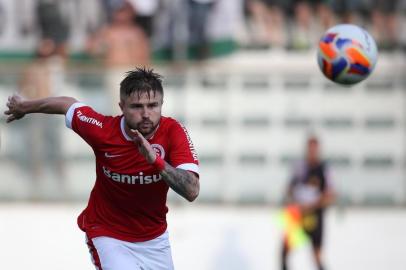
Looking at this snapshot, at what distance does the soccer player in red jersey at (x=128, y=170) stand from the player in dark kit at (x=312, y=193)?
5589 millimetres

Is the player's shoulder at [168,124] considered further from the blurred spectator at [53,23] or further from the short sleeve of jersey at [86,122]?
the blurred spectator at [53,23]

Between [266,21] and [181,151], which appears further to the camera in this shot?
[266,21]

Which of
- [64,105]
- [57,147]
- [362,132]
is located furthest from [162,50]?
[64,105]

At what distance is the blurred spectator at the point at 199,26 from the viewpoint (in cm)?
1512

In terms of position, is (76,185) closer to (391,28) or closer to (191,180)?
(391,28)

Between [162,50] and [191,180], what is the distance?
9.62 m

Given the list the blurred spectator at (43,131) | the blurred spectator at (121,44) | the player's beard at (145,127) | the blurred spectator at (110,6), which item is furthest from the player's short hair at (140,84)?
the blurred spectator at (110,6)

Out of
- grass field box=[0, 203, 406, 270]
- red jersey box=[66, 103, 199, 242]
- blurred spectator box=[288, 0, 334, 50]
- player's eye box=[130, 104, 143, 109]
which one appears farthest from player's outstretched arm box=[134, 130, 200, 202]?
blurred spectator box=[288, 0, 334, 50]

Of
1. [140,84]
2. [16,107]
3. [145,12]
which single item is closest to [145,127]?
[140,84]

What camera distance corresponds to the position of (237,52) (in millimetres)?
15602

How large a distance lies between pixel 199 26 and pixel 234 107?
4.27 feet

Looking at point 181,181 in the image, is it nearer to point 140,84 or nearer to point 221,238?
point 140,84

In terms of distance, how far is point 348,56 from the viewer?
8.04m

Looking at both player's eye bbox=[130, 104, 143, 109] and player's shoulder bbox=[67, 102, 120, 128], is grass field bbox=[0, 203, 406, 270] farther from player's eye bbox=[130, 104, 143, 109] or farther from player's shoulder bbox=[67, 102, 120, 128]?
player's eye bbox=[130, 104, 143, 109]
